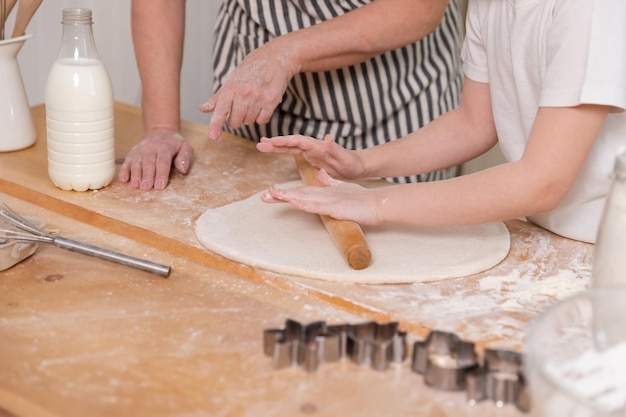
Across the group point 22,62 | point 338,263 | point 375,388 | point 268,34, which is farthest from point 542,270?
point 22,62

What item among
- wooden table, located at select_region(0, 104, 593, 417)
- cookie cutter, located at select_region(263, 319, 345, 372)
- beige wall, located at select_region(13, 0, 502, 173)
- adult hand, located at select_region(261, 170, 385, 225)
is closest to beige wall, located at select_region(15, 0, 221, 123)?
beige wall, located at select_region(13, 0, 502, 173)

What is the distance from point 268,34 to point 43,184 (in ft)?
1.64

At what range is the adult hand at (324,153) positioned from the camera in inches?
50.6

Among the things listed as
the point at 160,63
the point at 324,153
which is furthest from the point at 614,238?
the point at 160,63

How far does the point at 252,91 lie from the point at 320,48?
0.17 meters

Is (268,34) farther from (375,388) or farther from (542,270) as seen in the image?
(375,388)

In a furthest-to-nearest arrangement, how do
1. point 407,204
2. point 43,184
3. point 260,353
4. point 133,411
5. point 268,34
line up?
point 268,34 < point 43,184 < point 407,204 < point 260,353 < point 133,411

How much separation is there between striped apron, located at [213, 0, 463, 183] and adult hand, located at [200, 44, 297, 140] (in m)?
0.19

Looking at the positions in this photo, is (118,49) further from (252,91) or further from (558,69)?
(558,69)

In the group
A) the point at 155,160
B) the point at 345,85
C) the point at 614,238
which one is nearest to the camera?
the point at 614,238

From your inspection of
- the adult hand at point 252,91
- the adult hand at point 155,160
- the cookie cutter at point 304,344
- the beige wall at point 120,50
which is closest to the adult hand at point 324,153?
the adult hand at point 252,91

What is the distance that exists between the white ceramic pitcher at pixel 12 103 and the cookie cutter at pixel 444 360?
94cm

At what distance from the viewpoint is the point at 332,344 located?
87cm

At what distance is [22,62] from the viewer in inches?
86.5
